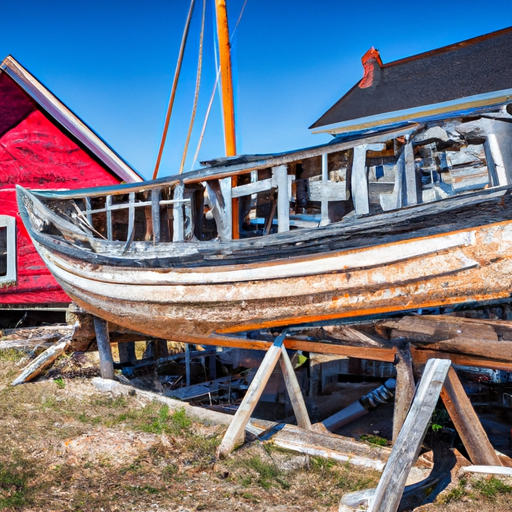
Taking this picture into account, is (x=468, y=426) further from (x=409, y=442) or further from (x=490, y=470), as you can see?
(x=409, y=442)

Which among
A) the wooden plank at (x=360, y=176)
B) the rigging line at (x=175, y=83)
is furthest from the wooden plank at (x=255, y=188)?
the rigging line at (x=175, y=83)

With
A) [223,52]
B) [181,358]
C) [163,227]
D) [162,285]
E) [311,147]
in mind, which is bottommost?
[181,358]

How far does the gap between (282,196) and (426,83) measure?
10430mm

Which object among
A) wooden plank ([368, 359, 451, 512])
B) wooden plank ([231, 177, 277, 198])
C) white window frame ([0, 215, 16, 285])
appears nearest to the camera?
wooden plank ([368, 359, 451, 512])

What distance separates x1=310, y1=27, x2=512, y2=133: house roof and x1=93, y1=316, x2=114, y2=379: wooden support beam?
7.94m

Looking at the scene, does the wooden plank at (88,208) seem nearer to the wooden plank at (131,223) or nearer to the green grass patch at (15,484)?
the wooden plank at (131,223)

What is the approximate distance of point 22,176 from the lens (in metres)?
10.9

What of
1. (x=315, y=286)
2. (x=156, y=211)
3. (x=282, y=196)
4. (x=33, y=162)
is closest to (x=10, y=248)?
(x=33, y=162)

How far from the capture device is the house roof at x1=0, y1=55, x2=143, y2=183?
1064cm

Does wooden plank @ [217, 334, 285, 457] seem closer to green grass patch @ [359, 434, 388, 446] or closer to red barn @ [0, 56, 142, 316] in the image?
green grass patch @ [359, 434, 388, 446]

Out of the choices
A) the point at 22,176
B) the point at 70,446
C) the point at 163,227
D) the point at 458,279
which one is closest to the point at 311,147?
the point at 458,279

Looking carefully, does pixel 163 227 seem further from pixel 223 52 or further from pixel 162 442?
pixel 223 52

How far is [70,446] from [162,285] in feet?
5.81

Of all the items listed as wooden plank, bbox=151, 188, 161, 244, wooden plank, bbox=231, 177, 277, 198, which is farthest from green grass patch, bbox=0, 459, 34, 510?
wooden plank, bbox=231, 177, 277, 198
